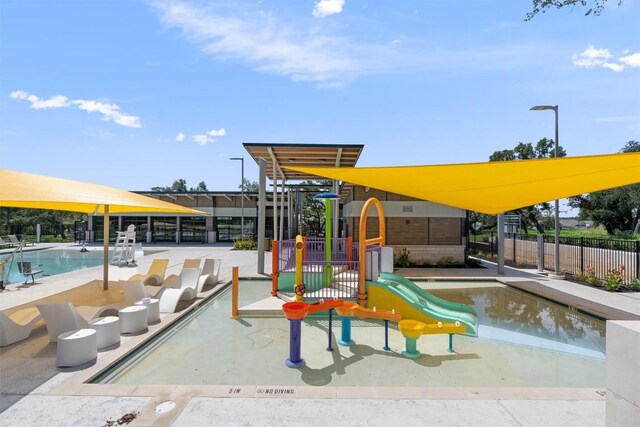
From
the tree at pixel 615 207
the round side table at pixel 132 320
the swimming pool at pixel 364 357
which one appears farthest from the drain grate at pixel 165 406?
the tree at pixel 615 207

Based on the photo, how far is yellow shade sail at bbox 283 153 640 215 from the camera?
5.74 m

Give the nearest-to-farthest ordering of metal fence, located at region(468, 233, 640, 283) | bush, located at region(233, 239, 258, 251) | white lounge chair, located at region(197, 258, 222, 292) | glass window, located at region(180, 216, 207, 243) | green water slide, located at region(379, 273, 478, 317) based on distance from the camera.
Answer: green water slide, located at region(379, 273, 478, 317) → white lounge chair, located at region(197, 258, 222, 292) → metal fence, located at region(468, 233, 640, 283) → bush, located at region(233, 239, 258, 251) → glass window, located at region(180, 216, 207, 243)

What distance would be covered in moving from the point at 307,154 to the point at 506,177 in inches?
301

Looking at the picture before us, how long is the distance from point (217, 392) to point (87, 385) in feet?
5.72

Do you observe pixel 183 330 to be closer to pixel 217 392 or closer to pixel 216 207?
pixel 217 392

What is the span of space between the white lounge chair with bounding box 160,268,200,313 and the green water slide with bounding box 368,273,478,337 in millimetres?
4862

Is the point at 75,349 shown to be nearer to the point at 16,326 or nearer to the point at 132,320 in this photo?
the point at 132,320

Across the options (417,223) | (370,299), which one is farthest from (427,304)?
(417,223)

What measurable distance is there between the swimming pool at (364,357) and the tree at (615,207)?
3811cm

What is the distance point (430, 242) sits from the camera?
1623 cm

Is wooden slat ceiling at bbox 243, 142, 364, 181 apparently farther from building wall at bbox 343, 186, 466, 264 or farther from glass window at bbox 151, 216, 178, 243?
glass window at bbox 151, 216, 178, 243

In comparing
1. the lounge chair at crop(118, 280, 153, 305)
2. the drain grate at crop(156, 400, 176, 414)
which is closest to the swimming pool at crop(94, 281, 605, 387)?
the drain grate at crop(156, 400, 176, 414)

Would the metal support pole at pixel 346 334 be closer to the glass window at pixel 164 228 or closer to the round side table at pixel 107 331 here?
the round side table at pixel 107 331

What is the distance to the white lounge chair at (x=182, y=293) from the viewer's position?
754 centimetres
